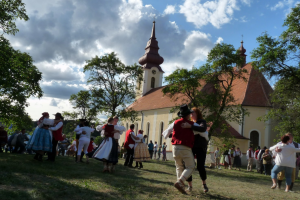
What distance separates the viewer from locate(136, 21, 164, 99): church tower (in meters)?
51.0

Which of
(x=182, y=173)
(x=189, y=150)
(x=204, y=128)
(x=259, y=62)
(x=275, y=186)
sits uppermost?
(x=259, y=62)

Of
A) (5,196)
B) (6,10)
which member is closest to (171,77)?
(6,10)

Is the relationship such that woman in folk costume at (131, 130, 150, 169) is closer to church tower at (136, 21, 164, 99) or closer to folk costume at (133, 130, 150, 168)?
folk costume at (133, 130, 150, 168)

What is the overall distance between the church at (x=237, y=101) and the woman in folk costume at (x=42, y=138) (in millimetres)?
13633

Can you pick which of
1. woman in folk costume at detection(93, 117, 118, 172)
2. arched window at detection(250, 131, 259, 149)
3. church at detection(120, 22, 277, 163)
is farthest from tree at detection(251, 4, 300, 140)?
woman in folk costume at detection(93, 117, 118, 172)

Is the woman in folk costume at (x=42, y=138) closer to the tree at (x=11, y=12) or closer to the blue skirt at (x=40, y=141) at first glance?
the blue skirt at (x=40, y=141)

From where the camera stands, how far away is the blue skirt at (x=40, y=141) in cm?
948

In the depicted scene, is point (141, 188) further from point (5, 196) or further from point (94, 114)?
point (94, 114)

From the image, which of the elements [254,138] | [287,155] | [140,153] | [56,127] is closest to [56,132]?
[56,127]

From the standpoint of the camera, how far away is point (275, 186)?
28.5 feet

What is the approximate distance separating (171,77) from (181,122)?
46.8 feet

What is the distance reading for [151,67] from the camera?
50.9 m

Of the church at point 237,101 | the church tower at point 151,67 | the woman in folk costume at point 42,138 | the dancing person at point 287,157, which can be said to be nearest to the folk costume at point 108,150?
the woman in folk costume at point 42,138

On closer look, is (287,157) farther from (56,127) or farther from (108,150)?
(56,127)
